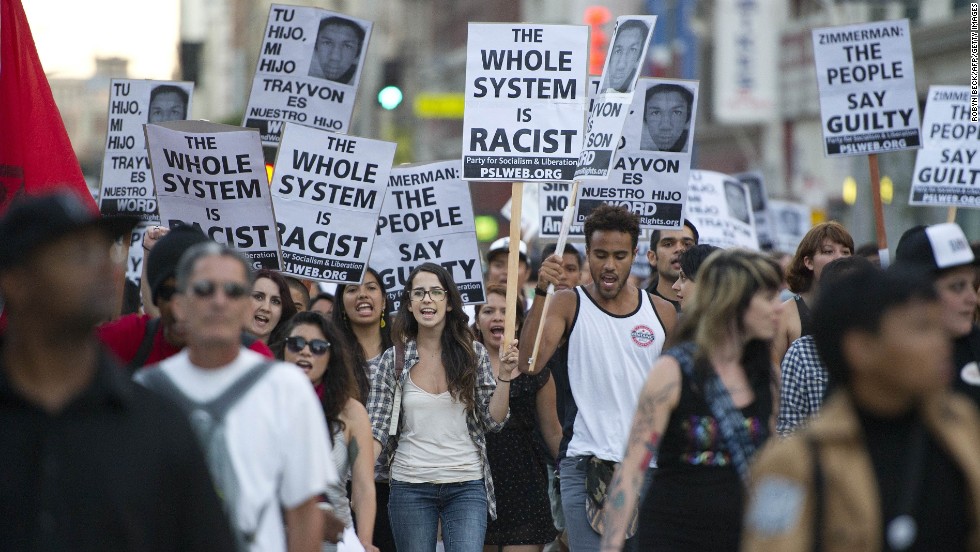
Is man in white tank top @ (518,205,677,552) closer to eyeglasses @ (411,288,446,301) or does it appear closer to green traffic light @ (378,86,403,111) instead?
eyeglasses @ (411,288,446,301)

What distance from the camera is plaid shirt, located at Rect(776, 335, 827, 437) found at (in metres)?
5.69

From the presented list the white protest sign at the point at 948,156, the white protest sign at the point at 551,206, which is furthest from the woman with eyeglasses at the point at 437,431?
the white protest sign at the point at 948,156

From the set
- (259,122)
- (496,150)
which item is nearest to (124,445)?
(496,150)

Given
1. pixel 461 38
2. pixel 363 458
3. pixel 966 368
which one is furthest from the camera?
pixel 461 38

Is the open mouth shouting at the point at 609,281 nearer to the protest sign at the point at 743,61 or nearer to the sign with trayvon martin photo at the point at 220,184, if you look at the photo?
the sign with trayvon martin photo at the point at 220,184

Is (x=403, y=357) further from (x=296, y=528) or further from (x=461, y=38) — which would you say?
(x=461, y=38)

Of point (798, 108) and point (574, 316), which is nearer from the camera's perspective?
point (574, 316)

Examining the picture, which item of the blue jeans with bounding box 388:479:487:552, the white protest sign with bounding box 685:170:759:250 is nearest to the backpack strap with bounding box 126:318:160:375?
the blue jeans with bounding box 388:479:487:552

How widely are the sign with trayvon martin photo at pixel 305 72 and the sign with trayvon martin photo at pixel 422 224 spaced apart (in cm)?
90

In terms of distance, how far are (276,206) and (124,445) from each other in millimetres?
6163

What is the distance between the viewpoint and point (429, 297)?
8094mm

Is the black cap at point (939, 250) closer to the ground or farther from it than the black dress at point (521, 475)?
farther from it

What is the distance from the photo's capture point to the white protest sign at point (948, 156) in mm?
11797

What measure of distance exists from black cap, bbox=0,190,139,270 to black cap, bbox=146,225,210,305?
1784mm
